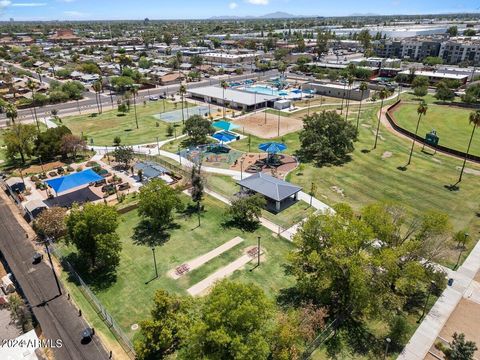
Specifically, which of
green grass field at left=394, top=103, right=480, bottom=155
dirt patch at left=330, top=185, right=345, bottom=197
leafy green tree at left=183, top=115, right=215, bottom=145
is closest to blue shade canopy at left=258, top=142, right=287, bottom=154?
dirt patch at left=330, top=185, right=345, bottom=197

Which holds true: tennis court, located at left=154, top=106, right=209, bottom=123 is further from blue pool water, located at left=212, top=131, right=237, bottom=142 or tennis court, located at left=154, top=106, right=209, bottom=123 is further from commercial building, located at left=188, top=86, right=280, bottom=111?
blue pool water, located at left=212, top=131, right=237, bottom=142

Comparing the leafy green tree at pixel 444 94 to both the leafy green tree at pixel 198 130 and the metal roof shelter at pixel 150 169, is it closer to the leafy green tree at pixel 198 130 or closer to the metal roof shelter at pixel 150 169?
the leafy green tree at pixel 198 130

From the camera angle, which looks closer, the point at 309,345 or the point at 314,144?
the point at 309,345

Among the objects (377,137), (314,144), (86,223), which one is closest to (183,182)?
(86,223)

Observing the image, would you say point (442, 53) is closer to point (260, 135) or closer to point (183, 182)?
point (260, 135)

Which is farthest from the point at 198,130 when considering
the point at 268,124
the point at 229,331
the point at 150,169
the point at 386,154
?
the point at 229,331

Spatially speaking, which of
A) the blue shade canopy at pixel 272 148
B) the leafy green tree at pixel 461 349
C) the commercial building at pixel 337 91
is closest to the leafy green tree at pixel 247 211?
the blue shade canopy at pixel 272 148
